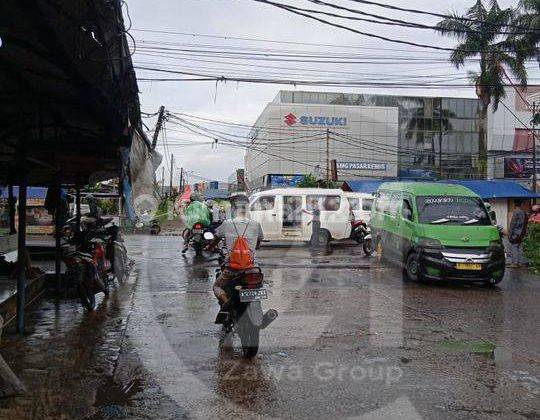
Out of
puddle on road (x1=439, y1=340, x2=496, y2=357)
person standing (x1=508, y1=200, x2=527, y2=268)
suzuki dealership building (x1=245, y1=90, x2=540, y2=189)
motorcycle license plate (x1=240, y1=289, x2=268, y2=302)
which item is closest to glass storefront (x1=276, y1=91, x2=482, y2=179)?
suzuki dealership building (x1=245, y1=90, x2=540, y2=189)

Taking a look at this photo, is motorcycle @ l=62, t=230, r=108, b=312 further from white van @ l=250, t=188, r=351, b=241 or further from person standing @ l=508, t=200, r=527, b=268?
white van @ l=250, t=188, r=351, b=241

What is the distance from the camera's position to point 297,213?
1889 centimetres

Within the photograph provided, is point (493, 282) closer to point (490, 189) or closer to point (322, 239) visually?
point (322, 239)

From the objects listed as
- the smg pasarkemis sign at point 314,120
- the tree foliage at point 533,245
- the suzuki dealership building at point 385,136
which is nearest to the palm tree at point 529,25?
the tree foliage at point 533,245

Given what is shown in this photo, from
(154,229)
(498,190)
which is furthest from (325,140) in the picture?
(154,229)

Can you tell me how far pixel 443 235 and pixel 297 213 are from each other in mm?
7966

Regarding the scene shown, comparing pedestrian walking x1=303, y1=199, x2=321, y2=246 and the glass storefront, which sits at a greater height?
the glass storefront

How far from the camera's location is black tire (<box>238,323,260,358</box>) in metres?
6.01

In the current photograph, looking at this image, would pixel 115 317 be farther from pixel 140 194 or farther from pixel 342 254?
pixel 342 254

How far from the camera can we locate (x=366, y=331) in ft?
24.1

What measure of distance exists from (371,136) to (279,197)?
42.1 m

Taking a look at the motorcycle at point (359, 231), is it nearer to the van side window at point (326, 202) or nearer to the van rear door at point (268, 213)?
the van side window at point (326, 202)

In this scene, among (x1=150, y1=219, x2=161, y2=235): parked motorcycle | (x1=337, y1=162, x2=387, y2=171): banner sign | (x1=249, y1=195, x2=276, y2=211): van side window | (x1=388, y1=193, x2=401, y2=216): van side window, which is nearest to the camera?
(x1=388, y1=193, x2=401, y2=216): van side window

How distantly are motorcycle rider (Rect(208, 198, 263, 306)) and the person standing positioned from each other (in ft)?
29.3
